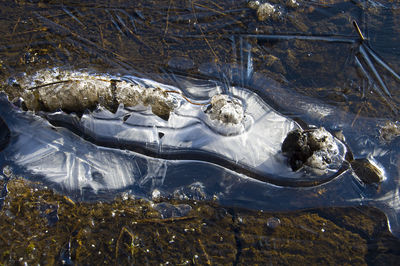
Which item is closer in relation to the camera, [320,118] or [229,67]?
[320,118]

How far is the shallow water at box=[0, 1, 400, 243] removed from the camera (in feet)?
9.86

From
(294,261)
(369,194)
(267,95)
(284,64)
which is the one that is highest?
(284,64)

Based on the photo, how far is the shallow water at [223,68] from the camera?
300 cm

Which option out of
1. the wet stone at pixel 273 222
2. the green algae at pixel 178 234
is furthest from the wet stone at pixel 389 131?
the wet stone at pixel 273 222

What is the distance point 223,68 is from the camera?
373 centimetres

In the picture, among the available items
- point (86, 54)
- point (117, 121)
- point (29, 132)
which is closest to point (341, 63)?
point (117, 121)

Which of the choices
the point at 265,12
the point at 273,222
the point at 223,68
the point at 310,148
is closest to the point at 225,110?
the point at 223,68

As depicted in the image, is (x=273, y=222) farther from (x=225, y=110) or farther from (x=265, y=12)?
(x=265, y=12)

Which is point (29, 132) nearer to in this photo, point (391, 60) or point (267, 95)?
point (267, 95)

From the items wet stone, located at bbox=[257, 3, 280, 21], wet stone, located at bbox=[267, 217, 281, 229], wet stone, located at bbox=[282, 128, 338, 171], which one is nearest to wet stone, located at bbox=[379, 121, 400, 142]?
wet stone, located at bbox=[282, 128, 338, 171]

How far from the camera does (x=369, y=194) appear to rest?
2971mm

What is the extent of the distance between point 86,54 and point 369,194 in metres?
3.51

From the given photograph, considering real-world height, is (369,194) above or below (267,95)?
below

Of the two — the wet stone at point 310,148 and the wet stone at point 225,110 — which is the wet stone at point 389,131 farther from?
the wet stone at point 225,110
